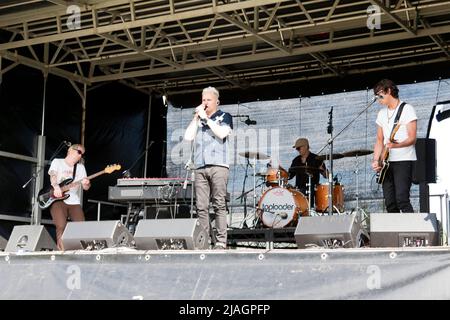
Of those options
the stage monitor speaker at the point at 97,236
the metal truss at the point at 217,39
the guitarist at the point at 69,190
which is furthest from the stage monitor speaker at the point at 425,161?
Answer: the guitarist at the point at 69,190

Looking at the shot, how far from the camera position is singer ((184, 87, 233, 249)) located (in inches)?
282

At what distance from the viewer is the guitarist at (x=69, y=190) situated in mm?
9445

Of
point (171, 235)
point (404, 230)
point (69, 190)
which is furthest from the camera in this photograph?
point (69, 190)

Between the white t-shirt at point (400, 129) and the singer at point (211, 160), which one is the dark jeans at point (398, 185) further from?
the singer at point (211, 160)

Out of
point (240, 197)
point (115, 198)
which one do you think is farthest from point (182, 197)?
point (240, 197)

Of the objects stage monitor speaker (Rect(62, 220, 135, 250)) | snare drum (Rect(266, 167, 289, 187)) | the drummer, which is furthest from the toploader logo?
stage monitor speaker (Rect(62, 220, 135, 250))

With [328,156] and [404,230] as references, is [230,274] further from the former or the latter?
[328,156]

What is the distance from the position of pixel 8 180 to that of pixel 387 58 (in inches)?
254

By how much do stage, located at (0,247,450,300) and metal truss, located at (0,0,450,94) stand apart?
4610 mm

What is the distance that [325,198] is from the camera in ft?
36.6

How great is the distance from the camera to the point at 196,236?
662cm

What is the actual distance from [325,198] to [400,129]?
13.2 ft

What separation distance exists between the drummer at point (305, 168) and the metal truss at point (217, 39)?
57.9 inches

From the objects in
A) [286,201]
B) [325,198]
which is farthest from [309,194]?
[286,201]
